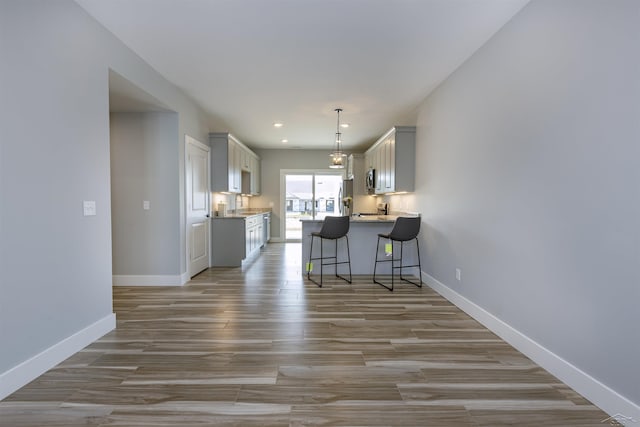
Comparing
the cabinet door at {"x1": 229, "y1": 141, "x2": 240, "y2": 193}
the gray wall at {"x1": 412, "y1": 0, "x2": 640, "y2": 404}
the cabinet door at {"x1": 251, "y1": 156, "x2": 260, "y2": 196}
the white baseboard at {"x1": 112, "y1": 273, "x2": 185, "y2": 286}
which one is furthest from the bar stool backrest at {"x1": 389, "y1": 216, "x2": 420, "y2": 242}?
the cabinet door at {"x1": 251, "y1": 156, "x2": 260, "y2": 196}

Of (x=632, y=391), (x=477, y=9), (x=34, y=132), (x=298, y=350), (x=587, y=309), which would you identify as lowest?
(x=298, y=350)

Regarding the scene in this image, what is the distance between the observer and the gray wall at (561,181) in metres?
1.61

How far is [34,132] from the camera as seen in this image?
2025 millimetres

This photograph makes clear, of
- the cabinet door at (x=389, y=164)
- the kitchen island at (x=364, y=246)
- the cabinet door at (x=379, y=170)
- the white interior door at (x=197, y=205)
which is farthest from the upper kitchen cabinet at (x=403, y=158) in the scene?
the white interior door at (x=197, y=205)

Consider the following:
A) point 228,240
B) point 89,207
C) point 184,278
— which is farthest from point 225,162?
point 89,207

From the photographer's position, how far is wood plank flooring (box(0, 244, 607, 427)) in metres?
1.68

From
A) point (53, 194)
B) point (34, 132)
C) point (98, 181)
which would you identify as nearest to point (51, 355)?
point (53, 194)

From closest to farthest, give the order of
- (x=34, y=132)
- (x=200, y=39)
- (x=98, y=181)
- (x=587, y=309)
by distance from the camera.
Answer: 1. (x=587, y=309)
2. (x=34, y=132)
3. (x=98, y=181)
4. (x=200, y=39)

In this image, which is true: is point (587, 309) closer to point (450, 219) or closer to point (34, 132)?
point (450, 219)

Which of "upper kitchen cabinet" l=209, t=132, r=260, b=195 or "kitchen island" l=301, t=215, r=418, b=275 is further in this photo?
"upper kitchen cabinet" l=209, t=132, r=260, b=195

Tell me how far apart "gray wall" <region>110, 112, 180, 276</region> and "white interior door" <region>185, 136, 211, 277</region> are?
0.31 meters

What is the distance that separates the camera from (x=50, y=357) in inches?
84.4

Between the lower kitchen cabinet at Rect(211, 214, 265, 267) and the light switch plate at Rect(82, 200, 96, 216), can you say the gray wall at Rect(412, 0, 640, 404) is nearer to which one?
the light switch plate at Rect(82, 200, 96, 216)

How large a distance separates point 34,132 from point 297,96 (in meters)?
2.98
